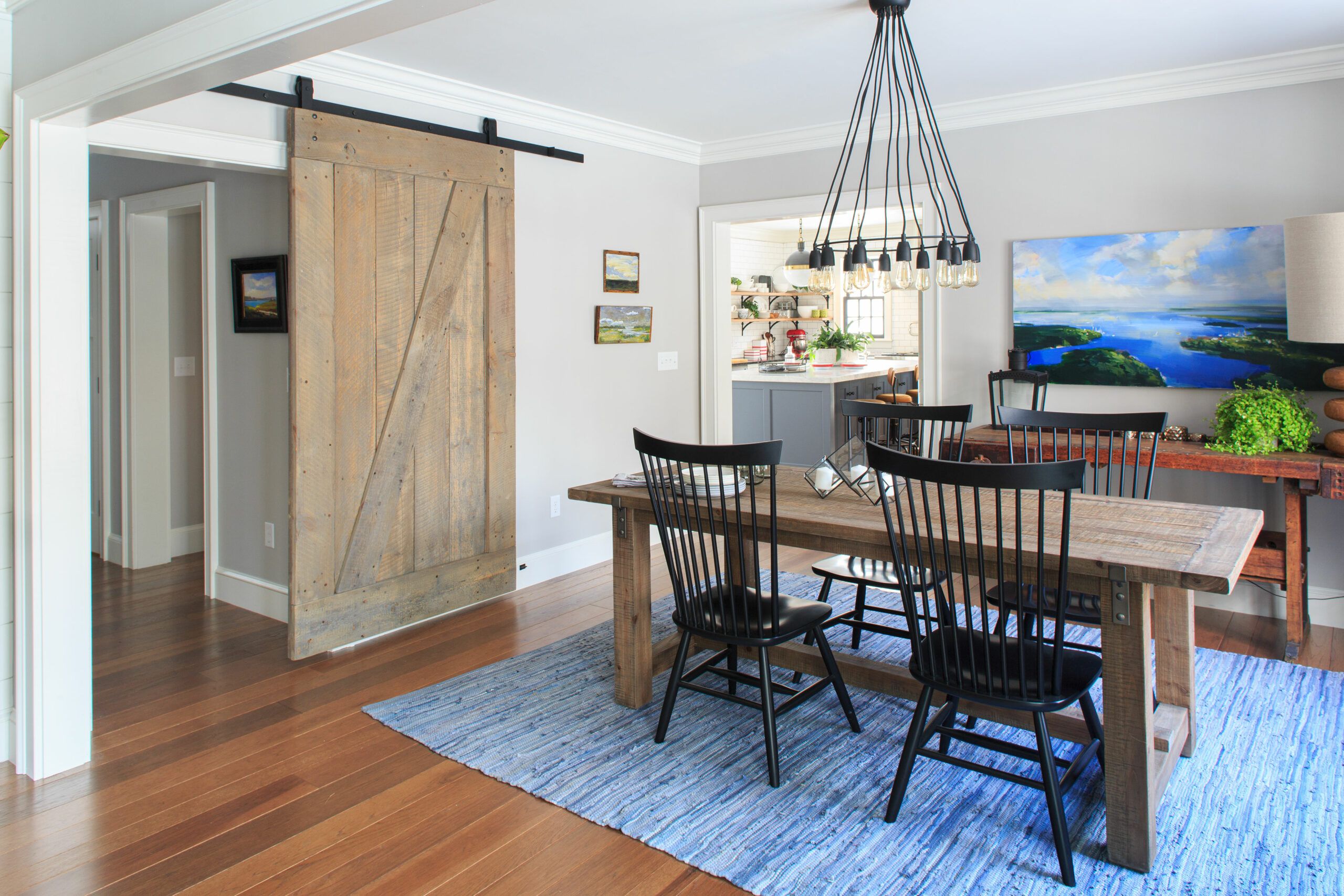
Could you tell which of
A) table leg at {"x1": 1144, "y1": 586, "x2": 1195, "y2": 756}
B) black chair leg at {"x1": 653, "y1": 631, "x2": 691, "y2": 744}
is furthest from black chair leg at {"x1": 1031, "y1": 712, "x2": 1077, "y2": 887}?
black chair leg at {"x1": 653, "y1": 631, "x2": 691, "y2": 744}

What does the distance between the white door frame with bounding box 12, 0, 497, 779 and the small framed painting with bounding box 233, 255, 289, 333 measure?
125 centimetres

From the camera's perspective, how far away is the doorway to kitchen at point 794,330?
17.1 feet

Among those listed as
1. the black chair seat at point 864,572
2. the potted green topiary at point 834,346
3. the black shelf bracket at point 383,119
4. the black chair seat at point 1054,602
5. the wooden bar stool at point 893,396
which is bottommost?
the black chair seat at point 1054,602

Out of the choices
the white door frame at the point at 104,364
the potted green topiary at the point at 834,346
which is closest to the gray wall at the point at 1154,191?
the potted green topiary at the point at 834,346

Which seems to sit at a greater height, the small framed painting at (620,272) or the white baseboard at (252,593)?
the small framed painting at (620,272)

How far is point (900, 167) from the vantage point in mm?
4898

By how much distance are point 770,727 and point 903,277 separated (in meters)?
1.49

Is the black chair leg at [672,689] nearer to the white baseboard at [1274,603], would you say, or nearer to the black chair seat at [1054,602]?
the black chair seat at [1054,602]

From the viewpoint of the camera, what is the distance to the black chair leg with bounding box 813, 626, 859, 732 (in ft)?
9.07

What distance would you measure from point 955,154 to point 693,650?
2.88 meters

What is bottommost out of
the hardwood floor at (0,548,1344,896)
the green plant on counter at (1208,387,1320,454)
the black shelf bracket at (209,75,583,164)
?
the hardwood floor at (0,548,1344,896)

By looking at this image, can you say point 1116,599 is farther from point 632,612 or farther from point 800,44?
point 800,44

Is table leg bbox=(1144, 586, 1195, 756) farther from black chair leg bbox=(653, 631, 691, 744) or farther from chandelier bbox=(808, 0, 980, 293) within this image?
black chair leg bbox=(653, 631, 691, 744)

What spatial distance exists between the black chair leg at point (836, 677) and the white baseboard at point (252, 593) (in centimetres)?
246
